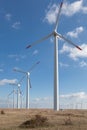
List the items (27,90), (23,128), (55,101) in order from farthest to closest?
1. (27,90)
2. (55,101)
3. (23,128)

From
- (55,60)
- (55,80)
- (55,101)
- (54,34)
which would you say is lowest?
(55,101)

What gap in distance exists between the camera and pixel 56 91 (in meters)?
86.2

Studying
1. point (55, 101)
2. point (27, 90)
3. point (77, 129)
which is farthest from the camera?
point (27, 90)

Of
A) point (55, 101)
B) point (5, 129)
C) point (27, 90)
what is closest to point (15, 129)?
point (5, 129)

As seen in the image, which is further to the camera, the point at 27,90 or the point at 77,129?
the point at 27,90

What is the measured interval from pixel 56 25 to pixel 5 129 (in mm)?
64338

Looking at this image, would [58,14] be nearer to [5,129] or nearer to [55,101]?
[55,101]

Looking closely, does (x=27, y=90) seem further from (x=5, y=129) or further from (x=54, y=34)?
(x=5, y=129)

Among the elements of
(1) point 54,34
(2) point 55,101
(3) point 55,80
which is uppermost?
(1) point 54,34

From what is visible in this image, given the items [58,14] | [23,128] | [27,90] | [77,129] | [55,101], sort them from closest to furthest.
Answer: [77,129] → [23,128] → [55,101] → [58,14] → [27,90]

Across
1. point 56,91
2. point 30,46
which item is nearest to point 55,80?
point 56,91

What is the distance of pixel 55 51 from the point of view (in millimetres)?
89438

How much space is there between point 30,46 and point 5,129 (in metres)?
64.7

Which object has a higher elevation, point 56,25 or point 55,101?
point 56,25
